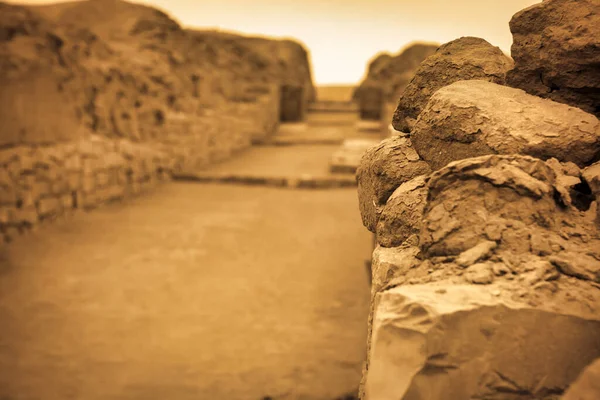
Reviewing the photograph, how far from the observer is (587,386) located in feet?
2.87

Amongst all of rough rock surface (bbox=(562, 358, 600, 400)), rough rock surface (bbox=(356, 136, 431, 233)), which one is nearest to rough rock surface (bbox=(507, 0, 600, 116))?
rough rock surface (bbox=(356, 136, 431, 233))

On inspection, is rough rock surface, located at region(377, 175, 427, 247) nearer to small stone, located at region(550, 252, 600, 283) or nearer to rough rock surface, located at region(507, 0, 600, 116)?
small stone, located at region(550, 252, 600, 283)

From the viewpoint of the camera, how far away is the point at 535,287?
100 centimetres

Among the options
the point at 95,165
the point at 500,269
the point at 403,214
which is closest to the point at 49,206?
the point at 95,165

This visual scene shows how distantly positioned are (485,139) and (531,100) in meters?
0.31

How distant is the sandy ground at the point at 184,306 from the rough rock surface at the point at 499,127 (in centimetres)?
141

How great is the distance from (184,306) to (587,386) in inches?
101

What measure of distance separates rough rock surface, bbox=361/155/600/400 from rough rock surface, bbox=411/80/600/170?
0.17m

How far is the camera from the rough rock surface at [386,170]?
5.14 ft

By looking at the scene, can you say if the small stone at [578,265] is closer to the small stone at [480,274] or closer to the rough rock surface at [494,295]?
the rough rock surface at [494,295]

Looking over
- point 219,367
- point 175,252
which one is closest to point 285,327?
point 219,367

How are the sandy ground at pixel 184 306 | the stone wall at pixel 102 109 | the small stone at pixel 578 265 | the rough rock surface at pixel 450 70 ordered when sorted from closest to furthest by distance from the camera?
the small stone at pixel 578 265
the rough rock surface at pixel 450 70
the sandy ground at pixel 184 306
the stone wall at pixel 102 109

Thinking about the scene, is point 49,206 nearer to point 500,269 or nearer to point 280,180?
point 280,180

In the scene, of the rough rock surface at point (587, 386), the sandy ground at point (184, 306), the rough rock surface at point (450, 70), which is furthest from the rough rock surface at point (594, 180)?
the sandy ground at point (184, 306)
